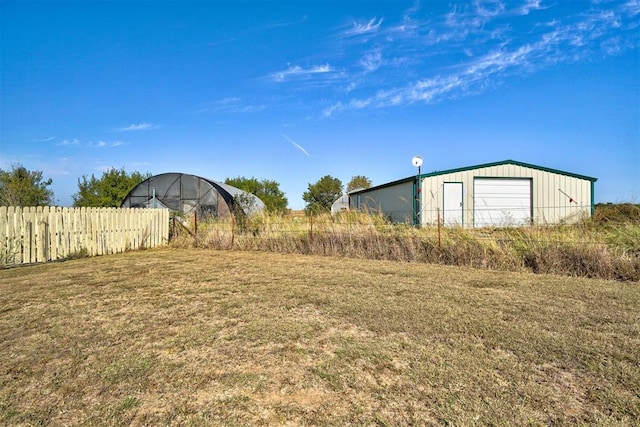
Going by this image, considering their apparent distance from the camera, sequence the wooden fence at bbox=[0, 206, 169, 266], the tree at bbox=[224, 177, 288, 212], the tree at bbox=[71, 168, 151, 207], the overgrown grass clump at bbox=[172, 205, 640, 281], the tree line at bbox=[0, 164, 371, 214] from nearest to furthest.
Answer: the overgrown grass clump at bbox=[172, 205, 640, 281], the wooden fence at bbox=[0, 206, 169, 266], the tree line at bbox=[0, 164, 371, 214], the tree at bbox=[71, 168, 151, 207], the tree at bbox=[224, 177, 288, 212]

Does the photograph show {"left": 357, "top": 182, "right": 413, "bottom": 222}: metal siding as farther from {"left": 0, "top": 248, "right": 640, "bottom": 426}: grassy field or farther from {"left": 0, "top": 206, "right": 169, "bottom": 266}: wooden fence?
{"left": 0, "top": 248, "right": 640, "bottom": 426}: grassy field

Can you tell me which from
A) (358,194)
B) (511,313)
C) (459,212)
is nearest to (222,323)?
(511,313)

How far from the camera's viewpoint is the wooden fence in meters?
7.75

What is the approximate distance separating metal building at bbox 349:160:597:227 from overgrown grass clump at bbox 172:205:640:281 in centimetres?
647

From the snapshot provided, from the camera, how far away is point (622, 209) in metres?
9.51

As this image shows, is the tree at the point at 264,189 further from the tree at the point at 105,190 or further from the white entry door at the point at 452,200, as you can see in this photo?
the white entry door at the point at 452,200

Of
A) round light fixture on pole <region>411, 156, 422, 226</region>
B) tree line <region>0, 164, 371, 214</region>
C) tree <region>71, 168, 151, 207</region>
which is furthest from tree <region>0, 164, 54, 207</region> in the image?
round light fixture on pole <region>411, 156, 422, 226</region>

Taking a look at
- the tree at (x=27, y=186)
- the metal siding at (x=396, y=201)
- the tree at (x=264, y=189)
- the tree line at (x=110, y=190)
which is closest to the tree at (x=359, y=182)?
the tree line at (x=110, y=190)

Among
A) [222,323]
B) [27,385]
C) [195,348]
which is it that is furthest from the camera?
[222,323]

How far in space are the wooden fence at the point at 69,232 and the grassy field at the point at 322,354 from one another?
12.0 ft

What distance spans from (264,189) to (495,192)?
23.3 metres

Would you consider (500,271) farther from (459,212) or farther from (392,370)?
(459,212)

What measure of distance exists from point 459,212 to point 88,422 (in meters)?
16.2

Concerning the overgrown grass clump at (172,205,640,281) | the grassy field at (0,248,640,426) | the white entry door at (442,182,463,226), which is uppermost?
the white entry door at (442,182,463,226)
